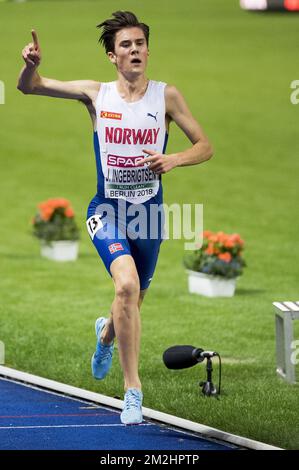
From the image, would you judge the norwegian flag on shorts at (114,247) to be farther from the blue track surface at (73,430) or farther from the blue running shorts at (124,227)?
the blue track surface at (73,430)

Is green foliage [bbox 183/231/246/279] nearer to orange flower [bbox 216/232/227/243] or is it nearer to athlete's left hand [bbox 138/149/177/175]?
orange flower [bbox 216/232/227/243]

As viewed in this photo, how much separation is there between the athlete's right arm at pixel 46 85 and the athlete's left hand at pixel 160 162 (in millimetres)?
839

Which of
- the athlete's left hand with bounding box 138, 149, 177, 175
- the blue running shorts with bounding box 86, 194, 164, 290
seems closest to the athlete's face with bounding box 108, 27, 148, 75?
the athlete's left hand with bounding box 138, 149, 177, 175

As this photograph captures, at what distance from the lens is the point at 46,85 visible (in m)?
9.82

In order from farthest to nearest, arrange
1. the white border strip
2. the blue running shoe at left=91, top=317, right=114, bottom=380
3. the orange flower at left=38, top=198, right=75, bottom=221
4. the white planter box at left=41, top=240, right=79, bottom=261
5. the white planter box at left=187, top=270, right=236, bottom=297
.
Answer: the white planter box at left=41, top=240, right=79, bottom=261 → the orange flower at left=38, top=198, right=75, bottom=221 → the white planter box at left=187, top=270, right=236, bottom=297 → the blue running shoe at left=91, top=317, right=114, bottom=380 → the white border strip

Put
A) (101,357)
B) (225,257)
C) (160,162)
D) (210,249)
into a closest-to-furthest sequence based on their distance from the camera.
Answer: (160,162) → (101,357) → (225,257) → (210,249)

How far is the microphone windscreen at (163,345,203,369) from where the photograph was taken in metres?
10.1

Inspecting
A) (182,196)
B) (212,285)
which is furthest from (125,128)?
(182,196)

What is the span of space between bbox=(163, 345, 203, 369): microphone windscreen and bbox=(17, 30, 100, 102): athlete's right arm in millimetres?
2018

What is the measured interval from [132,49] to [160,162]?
95 cm

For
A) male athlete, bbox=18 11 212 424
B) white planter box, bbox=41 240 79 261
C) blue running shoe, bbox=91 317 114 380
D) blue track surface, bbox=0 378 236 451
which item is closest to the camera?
blue track surface, bbox=0 378 236 451

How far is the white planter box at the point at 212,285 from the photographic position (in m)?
17.5

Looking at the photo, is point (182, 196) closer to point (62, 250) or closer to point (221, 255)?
point (62, 250)

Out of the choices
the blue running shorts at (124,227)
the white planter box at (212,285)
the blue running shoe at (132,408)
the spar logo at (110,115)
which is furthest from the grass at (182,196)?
the spar logo at (110,115)
